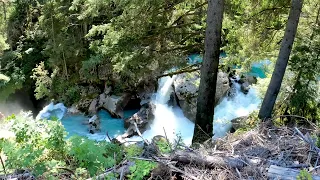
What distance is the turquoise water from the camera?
45.5ft

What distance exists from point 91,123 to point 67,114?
7.92ft

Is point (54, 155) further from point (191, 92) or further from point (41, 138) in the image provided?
point (191, 92)

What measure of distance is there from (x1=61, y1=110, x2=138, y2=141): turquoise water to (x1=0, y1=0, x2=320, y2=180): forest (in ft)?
0.33

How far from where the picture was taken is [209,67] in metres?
6.12

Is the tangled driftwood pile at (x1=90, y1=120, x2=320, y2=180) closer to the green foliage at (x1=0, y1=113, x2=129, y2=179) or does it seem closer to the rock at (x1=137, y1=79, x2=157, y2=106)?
the green foliage at (x1=0, y1=113, x2=129, y2=179)

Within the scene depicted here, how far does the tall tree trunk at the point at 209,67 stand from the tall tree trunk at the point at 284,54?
114 cm

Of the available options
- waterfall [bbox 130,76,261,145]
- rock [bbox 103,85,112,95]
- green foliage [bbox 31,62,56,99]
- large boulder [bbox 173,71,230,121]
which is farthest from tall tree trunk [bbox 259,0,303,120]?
green foliage [bbox 31,62,56,99]

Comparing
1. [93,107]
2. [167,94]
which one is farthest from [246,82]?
[93,107]

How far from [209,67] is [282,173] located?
3.46 m

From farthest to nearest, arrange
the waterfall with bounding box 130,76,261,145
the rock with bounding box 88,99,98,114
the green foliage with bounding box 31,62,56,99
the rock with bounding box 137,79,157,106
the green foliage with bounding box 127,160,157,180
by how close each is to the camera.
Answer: the green foliage with bounding box 31,62,56,99 → the rock with bounding box 137,79,157,106 → the rock with bounding box 88,99,98,114 → the waterfall with bounding box 130,76,261,145 → the green foliage with bounding box 127,160,157,180

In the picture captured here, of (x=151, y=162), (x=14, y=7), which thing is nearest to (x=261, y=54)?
(x=151, y=162)

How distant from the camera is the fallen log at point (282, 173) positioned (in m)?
2.84

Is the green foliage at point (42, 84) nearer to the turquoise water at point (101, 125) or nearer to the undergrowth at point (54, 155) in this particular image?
the turquoise water at point (101, 125)

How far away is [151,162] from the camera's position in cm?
301
